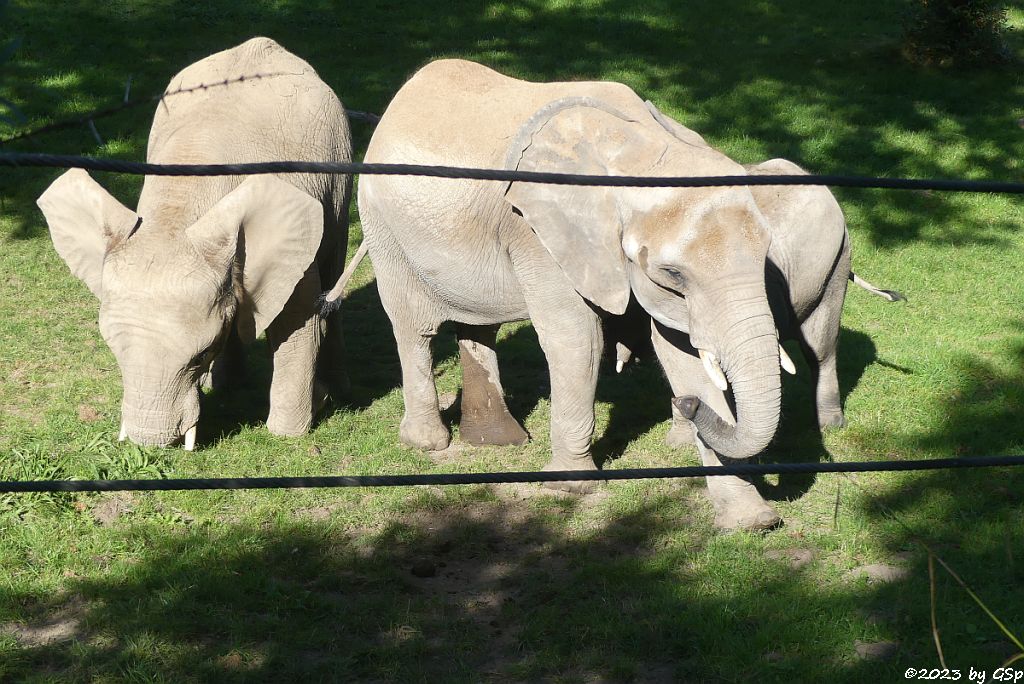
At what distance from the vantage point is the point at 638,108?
546 cm

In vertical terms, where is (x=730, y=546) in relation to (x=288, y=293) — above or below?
below

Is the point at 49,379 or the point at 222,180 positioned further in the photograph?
the point at 49,379

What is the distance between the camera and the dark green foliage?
13.0 metres

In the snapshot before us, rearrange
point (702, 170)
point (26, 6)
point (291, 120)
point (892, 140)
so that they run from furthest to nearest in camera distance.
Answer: point (26, 6), point (892, 140), point (291, 120), point (702, 170)

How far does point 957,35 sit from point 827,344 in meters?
8.50

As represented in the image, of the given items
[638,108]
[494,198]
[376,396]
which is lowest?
[376,396]

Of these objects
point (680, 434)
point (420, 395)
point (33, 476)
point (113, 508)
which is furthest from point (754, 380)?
point (33, 476)

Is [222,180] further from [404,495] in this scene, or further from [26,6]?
[26,6]

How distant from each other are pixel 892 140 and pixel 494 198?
7.39 m

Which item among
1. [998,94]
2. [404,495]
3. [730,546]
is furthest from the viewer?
[998,94]

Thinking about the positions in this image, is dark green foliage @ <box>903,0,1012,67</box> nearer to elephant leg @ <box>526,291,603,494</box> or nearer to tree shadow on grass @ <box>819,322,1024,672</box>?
tree shadow on grass @ <box>819,322,1024,672</box>

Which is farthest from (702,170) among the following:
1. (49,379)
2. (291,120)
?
(49,379)

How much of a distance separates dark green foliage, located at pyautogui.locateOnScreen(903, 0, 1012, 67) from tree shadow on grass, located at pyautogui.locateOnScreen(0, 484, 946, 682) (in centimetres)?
957

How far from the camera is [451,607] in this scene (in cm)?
502
